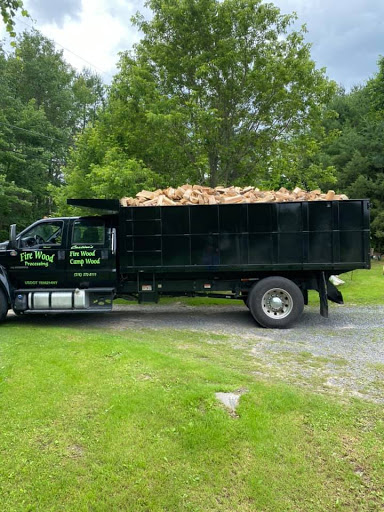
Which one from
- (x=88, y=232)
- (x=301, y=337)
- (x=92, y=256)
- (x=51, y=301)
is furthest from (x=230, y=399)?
(x=88, y=232)

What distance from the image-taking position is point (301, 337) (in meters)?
7.77

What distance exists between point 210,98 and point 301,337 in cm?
867

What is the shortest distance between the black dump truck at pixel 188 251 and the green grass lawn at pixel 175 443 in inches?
143

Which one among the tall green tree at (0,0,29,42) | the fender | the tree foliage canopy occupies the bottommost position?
the fender

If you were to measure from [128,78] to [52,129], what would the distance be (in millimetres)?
19925

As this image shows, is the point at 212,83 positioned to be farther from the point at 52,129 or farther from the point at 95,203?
the point at 52,129

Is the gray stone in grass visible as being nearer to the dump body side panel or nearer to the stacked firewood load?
the dump body side panel

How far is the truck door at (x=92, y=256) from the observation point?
344 inches

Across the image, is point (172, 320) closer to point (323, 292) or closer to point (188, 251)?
point (188, 251)

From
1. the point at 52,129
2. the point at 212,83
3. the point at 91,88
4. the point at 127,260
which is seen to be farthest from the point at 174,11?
the point at 91,88

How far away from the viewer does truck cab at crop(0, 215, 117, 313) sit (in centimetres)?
861

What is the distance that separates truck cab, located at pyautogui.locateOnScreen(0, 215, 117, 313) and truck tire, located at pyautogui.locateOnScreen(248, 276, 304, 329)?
3183mm

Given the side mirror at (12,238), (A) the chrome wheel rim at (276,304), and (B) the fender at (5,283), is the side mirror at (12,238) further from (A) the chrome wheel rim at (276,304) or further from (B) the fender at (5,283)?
(A) the chrome wheel rim at (276,304)

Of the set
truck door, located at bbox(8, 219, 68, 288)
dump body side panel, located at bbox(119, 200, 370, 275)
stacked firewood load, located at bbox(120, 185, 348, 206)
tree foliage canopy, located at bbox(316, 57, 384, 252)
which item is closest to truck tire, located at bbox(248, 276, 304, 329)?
dump body side panel, located at bbox(119, 200, 370, 275)
